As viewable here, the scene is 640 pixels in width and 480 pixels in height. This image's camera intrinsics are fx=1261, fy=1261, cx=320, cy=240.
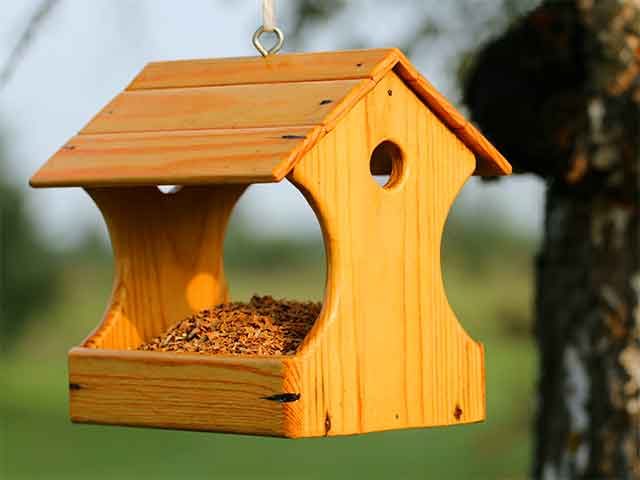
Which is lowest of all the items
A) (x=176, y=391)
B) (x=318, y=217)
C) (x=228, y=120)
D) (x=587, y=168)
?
(x=176, y=391)

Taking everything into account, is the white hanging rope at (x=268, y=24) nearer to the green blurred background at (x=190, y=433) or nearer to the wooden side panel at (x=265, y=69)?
the wooden side panel at (x=265, y=69)

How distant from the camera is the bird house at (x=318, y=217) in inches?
81.0

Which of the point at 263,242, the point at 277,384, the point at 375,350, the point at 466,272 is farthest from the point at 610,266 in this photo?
the point at 263,242

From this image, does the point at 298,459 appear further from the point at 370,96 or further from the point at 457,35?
the point at 370,96

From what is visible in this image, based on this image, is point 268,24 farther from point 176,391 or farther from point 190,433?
point 190,433

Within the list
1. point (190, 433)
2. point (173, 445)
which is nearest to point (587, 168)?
point (190, 433)

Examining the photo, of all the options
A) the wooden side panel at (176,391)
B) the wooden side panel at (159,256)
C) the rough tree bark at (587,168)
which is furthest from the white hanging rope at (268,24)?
the rough tree bark at (587,168)

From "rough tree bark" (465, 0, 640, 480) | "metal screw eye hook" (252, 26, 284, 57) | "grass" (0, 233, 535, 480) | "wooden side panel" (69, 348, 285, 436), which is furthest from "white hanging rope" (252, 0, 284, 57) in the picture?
"grass" (0, 233, 535, 480)

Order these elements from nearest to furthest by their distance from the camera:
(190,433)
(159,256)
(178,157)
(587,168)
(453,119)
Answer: (178,157) → (453,119) → (159,256) → (587,168) → (190,433)

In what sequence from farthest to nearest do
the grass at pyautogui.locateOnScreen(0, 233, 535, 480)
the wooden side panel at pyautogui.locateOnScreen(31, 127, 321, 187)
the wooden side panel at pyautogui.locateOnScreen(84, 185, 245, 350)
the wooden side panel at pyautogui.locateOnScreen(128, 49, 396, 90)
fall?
the grass at pyautogui.locateOnScreen(0, 233, 535, 480)
the wooden side panel at pyautogui.locateOnScreen(84, 185, 245, 350)
the wooden side panel at pyautogui.locateOnScreen(128, 49, 396, 90)
the wooden side panel at pyautogui.locateOnScreen(31, 127, 321, 187)

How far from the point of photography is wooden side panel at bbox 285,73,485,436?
6.85ft

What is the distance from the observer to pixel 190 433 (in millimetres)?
15234

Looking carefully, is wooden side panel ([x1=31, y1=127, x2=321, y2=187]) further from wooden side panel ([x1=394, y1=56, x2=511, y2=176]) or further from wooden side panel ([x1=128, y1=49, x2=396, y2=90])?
wooden side panel ([x1=394, y1=56, x2=511, y2=176])

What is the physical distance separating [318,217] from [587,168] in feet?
4.83
